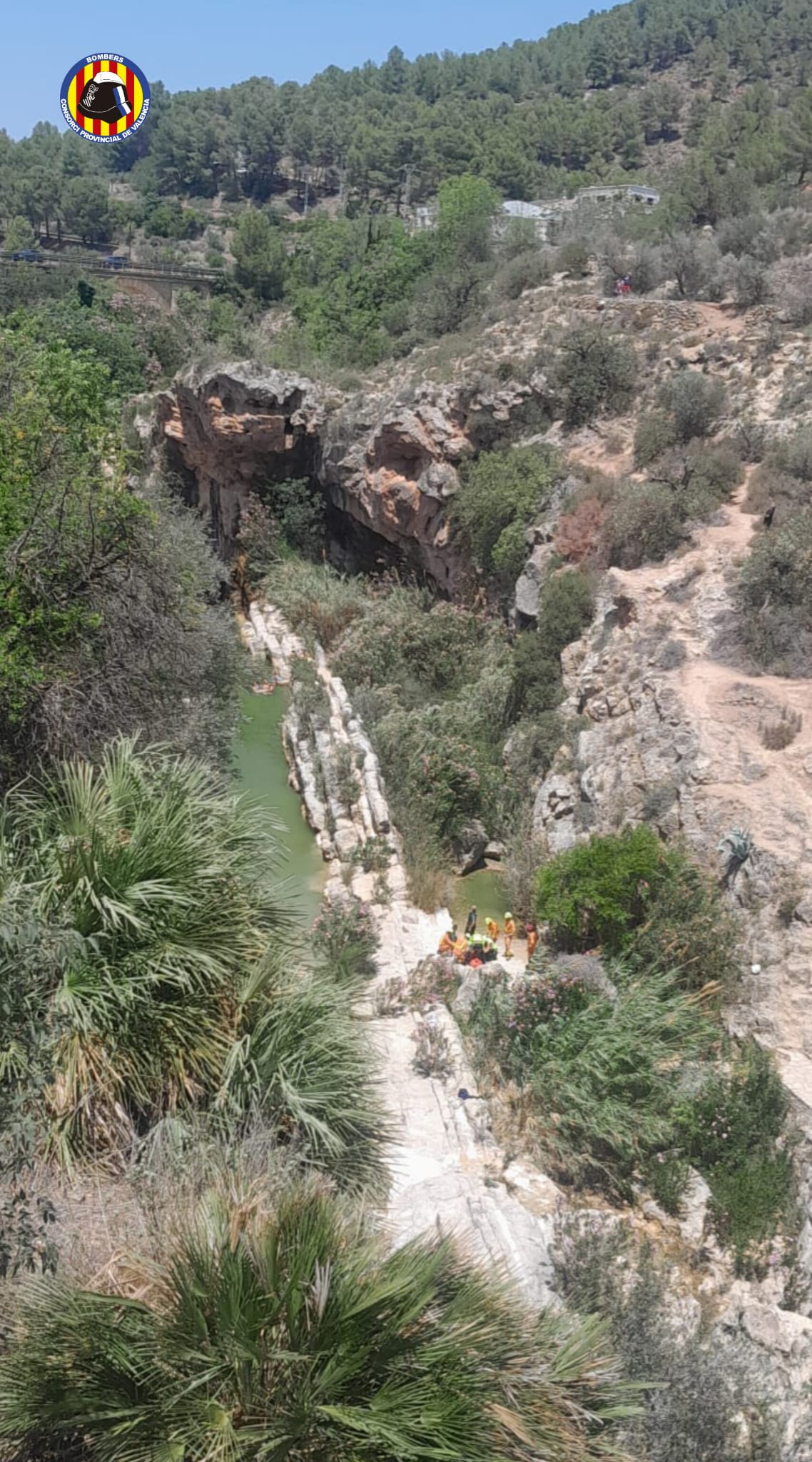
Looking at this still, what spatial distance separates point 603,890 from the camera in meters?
10.2

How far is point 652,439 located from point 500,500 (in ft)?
9.20

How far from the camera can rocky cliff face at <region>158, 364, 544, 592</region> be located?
2086 centimetres

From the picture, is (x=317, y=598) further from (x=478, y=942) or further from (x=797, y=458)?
(x=478, y=942)

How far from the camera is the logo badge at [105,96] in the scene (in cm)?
1647

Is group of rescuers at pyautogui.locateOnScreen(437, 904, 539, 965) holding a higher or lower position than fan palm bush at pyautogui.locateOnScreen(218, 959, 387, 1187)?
lower

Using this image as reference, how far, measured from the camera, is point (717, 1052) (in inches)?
346

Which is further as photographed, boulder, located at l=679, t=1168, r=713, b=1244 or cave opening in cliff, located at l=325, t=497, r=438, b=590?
cave opening in cliff, located at l=325, t=497, r=438, b=590

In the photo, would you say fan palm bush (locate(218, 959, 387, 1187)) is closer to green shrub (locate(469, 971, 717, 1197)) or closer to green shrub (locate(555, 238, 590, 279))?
green shrub (locate(469, 971, 717, 1197))

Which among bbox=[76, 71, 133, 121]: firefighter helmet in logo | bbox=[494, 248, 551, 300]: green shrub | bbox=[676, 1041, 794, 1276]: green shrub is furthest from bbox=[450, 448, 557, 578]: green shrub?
bbox=[676, 1041, 794, 1276]: green shrub

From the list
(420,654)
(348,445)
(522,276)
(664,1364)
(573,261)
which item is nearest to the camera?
(664,1364)

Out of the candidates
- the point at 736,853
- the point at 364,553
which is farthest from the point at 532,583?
the point at 364,553

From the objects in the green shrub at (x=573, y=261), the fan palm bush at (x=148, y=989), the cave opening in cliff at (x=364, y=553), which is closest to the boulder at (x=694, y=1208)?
the fan palm bush at (x=148, y=989)

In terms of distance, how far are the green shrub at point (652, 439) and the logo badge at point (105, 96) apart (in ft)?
31.5

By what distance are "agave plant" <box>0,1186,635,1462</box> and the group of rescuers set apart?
19.7 feet
